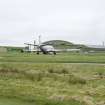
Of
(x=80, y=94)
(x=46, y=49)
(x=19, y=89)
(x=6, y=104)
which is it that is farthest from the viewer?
(x=46, y=49)

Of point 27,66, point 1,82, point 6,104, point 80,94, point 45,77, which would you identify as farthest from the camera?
point 27,66

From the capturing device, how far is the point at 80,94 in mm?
26078

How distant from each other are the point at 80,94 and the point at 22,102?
431cm

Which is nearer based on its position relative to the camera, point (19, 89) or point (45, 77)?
point (19, 89)

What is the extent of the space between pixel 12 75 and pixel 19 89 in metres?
7.92

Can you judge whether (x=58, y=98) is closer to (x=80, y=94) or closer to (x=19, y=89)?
(x=80, y=94)

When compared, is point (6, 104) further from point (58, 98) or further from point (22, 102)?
point (58, 98)

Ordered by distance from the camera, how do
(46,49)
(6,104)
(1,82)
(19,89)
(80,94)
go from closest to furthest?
(6,104) < (80,94) < (19,89) < (1,82) < (46,49)

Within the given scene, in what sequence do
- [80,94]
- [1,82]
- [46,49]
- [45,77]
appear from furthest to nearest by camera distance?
[46,49], [45,77], [1,82], [80,94]

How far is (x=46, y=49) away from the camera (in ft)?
453

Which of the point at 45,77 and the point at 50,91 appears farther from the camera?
the point at 45,77

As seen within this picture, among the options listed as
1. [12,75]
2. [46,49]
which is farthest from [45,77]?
[46,49]

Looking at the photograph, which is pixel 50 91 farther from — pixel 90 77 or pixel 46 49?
pixel 46 49

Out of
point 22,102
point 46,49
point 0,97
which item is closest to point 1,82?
point 0,97
